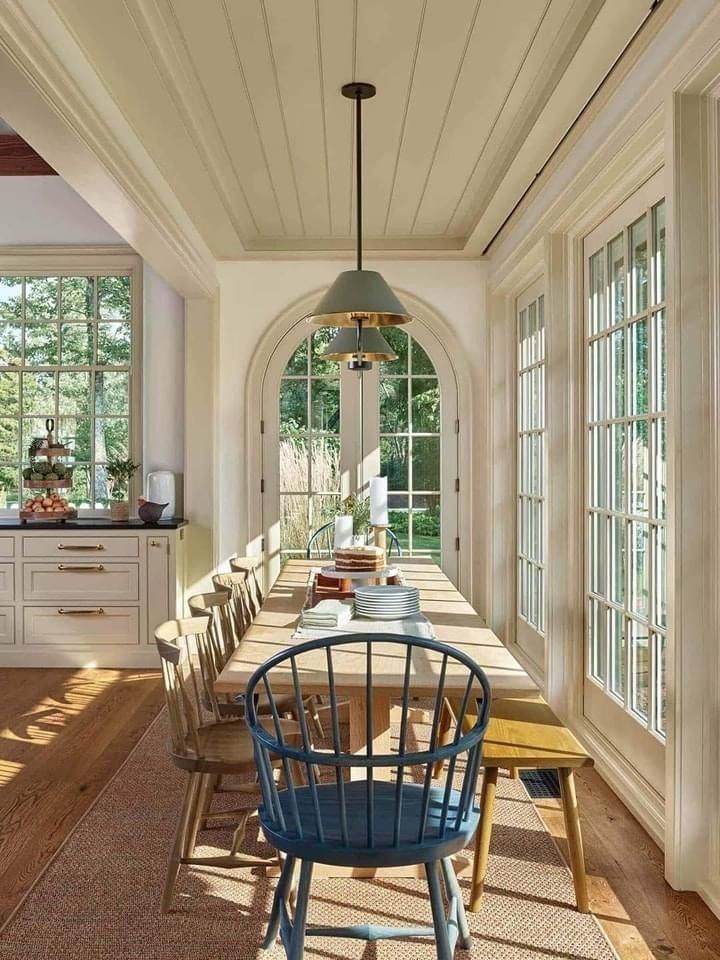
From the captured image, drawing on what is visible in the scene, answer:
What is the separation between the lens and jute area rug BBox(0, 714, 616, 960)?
2.26 m

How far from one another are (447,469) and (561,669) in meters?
2.08

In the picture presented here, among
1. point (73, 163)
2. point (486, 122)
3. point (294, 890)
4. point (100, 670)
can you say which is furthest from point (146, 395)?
point (294, 890)

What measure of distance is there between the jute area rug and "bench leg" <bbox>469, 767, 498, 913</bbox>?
0.16ft

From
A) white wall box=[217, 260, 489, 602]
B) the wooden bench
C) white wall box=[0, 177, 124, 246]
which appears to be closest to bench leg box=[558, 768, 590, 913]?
the wooden bench

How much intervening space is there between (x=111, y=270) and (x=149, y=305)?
1.28ft

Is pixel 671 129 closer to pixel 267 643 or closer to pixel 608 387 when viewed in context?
pixel 608 387

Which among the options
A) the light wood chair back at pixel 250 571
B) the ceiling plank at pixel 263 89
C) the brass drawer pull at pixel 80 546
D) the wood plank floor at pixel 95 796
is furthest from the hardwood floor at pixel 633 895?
the brass drawer pull at pixel 80 546

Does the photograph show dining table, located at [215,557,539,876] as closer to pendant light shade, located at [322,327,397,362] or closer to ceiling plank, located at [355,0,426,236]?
pendant light shade, located at [322,327,397,362]

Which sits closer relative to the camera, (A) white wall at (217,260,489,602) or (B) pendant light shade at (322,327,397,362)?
(B) pendant light shade at (322,327,397,362)

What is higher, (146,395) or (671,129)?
(671,129)

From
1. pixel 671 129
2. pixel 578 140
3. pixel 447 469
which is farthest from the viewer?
pixel 447 469

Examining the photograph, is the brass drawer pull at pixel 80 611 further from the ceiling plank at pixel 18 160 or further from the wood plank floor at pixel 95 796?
the ceiling plank at pixel 18 160

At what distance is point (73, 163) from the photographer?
3.29 m

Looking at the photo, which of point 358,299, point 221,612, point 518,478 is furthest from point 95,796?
point 518,478
